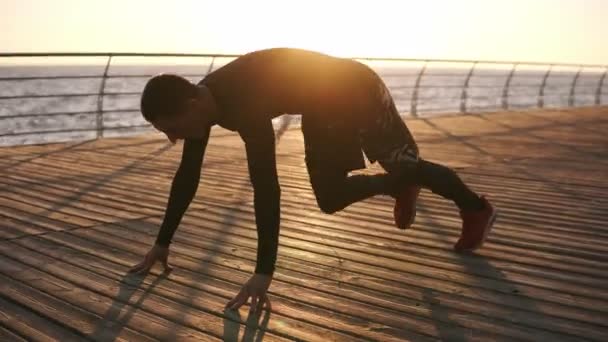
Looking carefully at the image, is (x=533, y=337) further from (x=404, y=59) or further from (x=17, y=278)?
(x=404, y=59)

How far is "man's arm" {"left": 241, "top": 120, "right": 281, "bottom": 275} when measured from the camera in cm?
243

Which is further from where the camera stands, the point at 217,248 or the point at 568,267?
the point at 217,248

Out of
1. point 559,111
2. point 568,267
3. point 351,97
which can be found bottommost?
point 559,111

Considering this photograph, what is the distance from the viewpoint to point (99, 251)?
3482mm

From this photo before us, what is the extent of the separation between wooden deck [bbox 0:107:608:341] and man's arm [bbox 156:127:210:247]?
0.86 ft

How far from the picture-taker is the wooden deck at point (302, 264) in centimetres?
248

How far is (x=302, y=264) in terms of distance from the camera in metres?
3.25

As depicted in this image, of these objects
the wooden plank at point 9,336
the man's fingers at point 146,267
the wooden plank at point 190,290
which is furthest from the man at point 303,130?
the wooden plank at point 9,336

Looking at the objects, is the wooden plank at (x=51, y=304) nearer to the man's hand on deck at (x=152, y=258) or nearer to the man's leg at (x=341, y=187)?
the man's hand on deck at (x=152, y=258)

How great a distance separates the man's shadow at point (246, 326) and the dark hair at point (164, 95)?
2.68 ft

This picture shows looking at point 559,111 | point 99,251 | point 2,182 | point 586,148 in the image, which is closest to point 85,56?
point 2,182

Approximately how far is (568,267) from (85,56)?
6.80 metres

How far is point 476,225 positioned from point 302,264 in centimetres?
90

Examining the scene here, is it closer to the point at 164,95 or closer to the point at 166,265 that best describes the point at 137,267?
the point at 166,265
